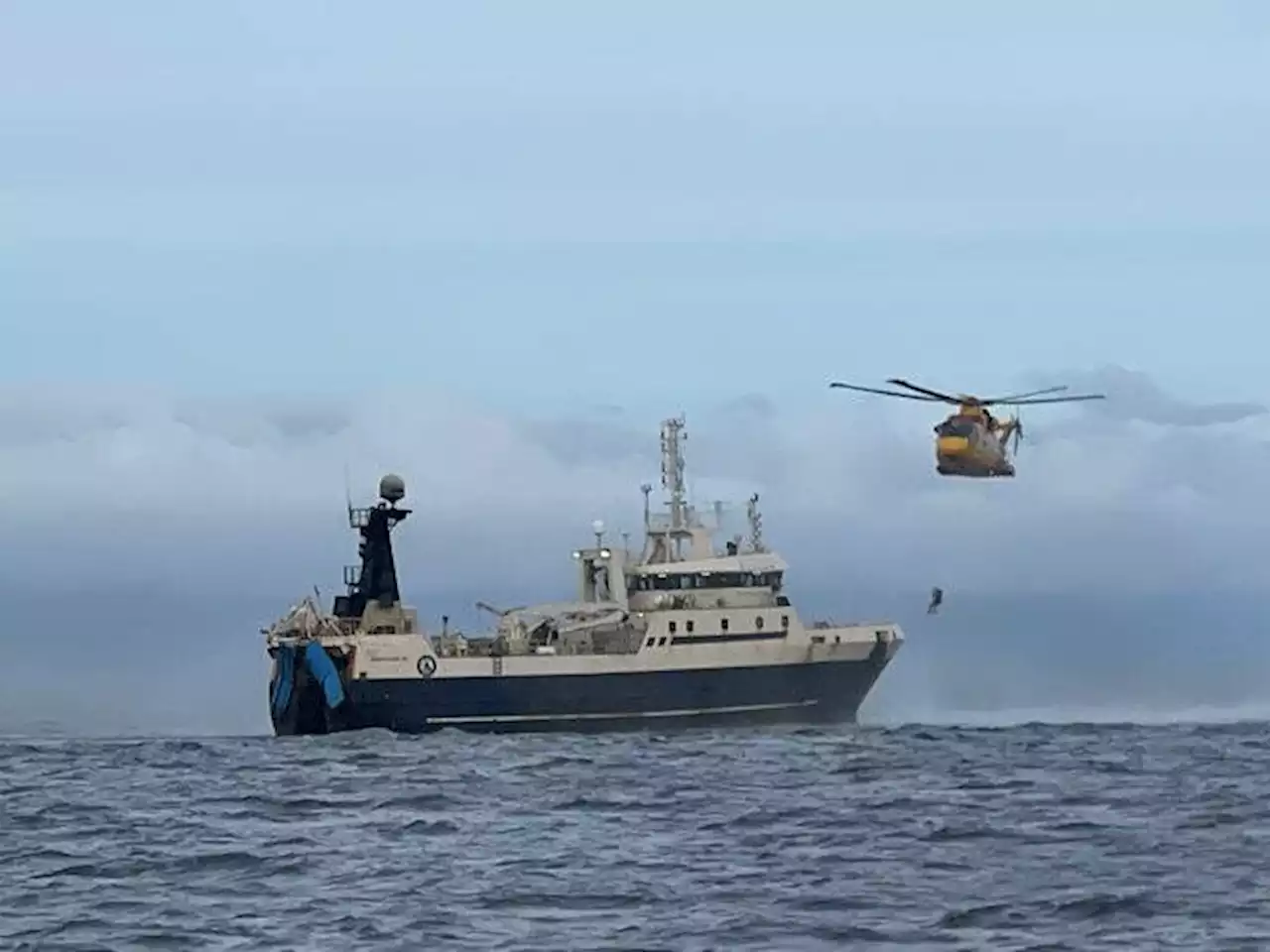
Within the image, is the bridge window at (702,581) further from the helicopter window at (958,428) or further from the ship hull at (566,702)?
the helicopter window at (958,428)

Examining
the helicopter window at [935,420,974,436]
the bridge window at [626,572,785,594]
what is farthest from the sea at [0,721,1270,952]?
the bridge window at [626,572,785,594]

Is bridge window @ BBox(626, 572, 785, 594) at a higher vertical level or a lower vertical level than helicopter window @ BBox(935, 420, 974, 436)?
lower

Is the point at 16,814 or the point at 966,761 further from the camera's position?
the point at 966,761

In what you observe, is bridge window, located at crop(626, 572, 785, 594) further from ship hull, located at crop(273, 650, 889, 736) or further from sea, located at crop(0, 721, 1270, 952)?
sea, located at crop(0, 721, 1270, 952)

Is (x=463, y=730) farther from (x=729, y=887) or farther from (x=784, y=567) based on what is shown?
(x=729, y=887)

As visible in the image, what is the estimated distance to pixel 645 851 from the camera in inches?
1555

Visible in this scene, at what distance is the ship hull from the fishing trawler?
46 mm

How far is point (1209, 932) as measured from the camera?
98.1 feet

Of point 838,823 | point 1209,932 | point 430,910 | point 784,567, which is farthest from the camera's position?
point 784,567

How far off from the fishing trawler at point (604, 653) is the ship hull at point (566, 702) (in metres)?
0.05

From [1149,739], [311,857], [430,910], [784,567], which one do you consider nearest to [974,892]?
[430,910]

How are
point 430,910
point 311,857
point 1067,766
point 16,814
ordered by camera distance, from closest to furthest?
1. point 430,910
2. point 311,857
3. point 16,814
4. point 1067,766

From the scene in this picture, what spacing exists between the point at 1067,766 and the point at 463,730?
2410cm

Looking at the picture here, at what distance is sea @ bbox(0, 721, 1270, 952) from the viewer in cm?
3075
